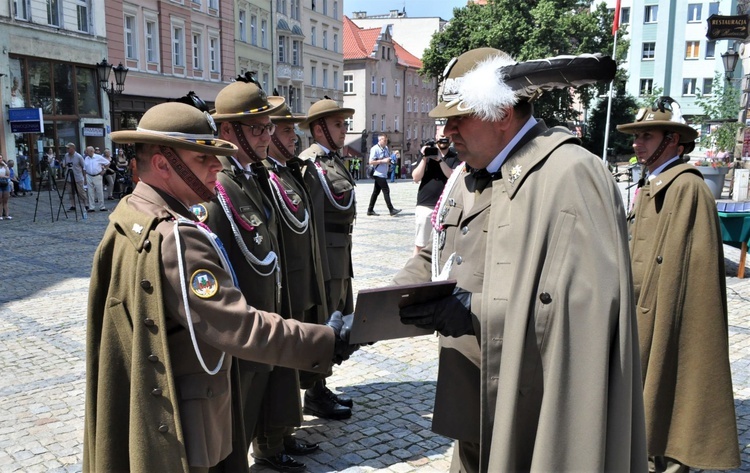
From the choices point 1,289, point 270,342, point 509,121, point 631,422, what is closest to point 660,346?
point 631,422

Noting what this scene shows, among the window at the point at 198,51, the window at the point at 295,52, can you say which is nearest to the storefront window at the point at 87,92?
the window at the point at 198,51

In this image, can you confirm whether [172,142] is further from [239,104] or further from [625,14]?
[625,14]

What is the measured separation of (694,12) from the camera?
53281 millimetres

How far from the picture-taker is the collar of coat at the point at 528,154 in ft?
7.39

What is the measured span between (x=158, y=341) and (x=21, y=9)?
87.4 feet

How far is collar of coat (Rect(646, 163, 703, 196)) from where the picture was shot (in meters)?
3.95

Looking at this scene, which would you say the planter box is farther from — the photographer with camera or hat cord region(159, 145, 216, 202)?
hat cord region(159, 145, 216, 202)

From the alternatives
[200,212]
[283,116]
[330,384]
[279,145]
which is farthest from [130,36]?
[200,212]

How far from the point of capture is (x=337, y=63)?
56.0 metres

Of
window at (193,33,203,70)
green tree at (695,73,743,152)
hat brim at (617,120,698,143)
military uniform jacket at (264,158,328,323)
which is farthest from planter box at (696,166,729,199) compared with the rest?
window at (193,33,203,70)

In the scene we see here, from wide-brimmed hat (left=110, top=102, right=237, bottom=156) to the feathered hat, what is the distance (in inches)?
35.7

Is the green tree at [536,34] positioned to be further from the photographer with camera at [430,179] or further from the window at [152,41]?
the photographer with camera at [430,179]

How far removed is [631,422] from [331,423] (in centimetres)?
297

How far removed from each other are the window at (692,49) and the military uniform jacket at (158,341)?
59962mm
